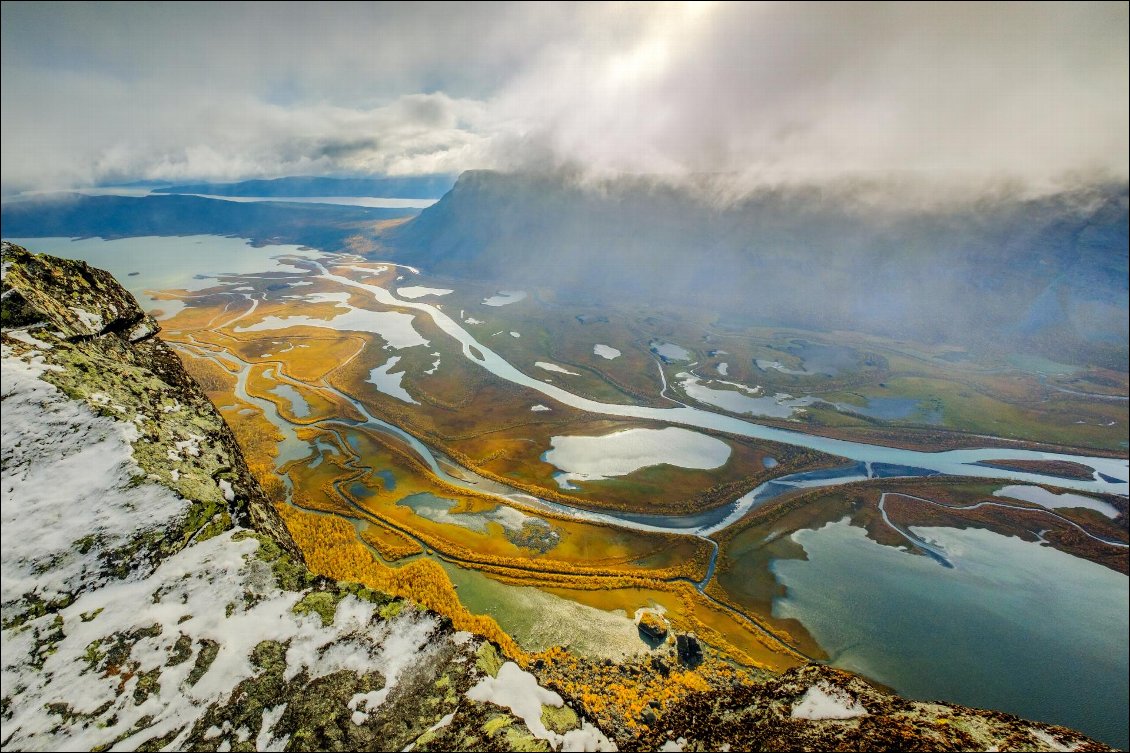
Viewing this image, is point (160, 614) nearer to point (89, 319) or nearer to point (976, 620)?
point (89, 319)

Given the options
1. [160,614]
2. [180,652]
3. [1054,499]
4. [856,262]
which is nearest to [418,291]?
[856,262]

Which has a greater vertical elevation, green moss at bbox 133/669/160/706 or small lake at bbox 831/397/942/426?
green moss at bbox 133/669/160/706

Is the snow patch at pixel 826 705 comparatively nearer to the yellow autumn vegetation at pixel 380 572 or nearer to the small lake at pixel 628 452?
the yellow autumn vegetation at pixel 380 572

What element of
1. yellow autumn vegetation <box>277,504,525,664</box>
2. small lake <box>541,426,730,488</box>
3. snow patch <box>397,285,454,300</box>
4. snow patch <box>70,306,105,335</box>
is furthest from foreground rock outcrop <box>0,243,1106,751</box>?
snow patch <box>397,285,454,300</box>

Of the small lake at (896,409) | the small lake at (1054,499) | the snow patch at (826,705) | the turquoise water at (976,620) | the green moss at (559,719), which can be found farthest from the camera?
the small lake at (896,409)

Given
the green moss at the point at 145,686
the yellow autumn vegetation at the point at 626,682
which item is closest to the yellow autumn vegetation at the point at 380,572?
the yellow autumn vegetation at the point at 626,682

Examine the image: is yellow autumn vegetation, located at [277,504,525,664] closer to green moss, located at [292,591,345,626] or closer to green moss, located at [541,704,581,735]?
green moss, located at [541,704,581,735]

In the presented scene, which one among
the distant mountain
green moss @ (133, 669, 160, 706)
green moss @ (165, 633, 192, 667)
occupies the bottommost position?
green moss @ (133, 669, 160, 706)

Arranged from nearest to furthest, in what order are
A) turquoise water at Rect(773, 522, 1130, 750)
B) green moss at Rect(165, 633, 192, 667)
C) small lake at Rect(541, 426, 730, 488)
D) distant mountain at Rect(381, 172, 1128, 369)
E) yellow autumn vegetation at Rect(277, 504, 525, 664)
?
green moss at Rect(165, 633, 192, 667) < turquoise water at Rect(773, 522, 1130, 750) < yellow autumn vegetation at Rect(277, 504, 525, 664) < small lake at Rect(541, 426, 730, 488) < distant mountain at Rect(381, 172, 1128, 369)
